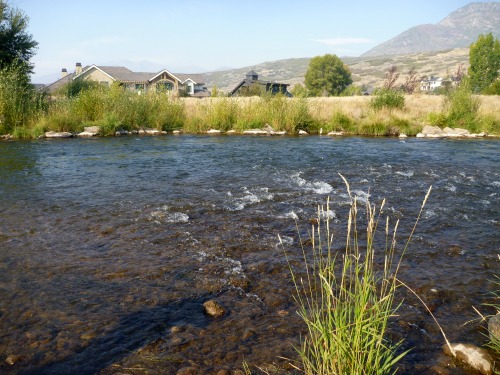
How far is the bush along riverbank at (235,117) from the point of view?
22.6m

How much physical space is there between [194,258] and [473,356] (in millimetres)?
3725

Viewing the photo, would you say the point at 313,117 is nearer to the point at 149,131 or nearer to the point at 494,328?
the point at 149,131

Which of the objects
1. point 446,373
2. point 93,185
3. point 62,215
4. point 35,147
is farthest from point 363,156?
point 35,147

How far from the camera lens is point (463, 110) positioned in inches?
950

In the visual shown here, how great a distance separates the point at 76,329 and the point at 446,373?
3.55m

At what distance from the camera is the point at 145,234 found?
684 centimetres

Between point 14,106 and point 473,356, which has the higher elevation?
point 14,106

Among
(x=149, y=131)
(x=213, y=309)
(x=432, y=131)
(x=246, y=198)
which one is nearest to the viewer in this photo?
(x=213, y=309)

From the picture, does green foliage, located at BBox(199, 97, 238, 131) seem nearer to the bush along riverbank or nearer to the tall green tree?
the bush along riverbank

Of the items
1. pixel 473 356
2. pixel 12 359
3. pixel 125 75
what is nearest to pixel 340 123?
pixel 473 356

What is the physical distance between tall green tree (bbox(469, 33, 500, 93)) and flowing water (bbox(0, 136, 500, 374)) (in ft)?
221

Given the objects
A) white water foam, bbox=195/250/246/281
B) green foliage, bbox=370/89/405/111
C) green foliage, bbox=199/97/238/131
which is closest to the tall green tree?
green foliage, bbox=370/89/405/111

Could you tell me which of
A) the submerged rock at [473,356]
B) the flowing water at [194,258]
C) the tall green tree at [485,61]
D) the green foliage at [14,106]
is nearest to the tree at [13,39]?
the green foliage at [14,106]

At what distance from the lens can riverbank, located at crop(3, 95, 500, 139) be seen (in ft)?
75.8
